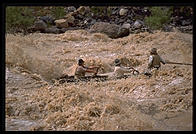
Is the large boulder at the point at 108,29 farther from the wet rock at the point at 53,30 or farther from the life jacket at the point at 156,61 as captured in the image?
the life jacket at the point at 156,61

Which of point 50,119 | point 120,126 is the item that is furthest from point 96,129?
point 50,119

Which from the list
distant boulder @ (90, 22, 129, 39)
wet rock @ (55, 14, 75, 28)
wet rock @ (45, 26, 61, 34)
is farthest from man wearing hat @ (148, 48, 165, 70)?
wet rock @ (45, 26, 61, 34)

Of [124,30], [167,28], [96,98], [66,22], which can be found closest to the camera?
[96,98]

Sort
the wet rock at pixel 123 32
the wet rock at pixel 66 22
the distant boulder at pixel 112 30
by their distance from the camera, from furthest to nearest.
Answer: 1. the wet rock at pixel 123 32
2. the distant boulder at pixel 112 30
3. the wet rock at pixel 66 22

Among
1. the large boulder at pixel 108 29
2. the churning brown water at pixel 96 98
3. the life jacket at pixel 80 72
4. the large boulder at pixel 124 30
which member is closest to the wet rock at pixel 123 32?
the large boulder at pixel 124 30

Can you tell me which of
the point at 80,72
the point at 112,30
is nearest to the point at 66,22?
the point at 112,30

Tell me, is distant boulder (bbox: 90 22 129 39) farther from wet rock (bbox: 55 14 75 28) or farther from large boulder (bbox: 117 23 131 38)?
wet rock (bbox: 55 14 75 28)

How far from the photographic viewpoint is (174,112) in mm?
5891

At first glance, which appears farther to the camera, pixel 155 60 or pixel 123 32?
pixel 123 32

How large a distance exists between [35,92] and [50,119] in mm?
894

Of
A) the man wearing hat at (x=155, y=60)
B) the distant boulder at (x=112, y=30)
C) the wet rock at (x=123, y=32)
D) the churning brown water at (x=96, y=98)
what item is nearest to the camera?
the churning brown water at (x=96, y=98)

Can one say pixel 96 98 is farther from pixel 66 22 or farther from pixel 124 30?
pixel 124 30

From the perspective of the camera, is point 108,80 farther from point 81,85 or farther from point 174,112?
point 174,112

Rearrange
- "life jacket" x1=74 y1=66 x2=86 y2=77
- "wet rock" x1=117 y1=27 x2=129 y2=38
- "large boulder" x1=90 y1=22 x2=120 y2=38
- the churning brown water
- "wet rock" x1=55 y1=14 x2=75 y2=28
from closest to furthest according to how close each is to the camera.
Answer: the churning brown water
"life jacket" x1=74 y1=66 x2=86 y2=77
"wet rock" x1=55 y1=14 x2=75 y2=28
"large boulder" x1=90 y1=22 x2=120 y2=38
"wet rock" x1=117 y1=27 x2=129 y2=38
